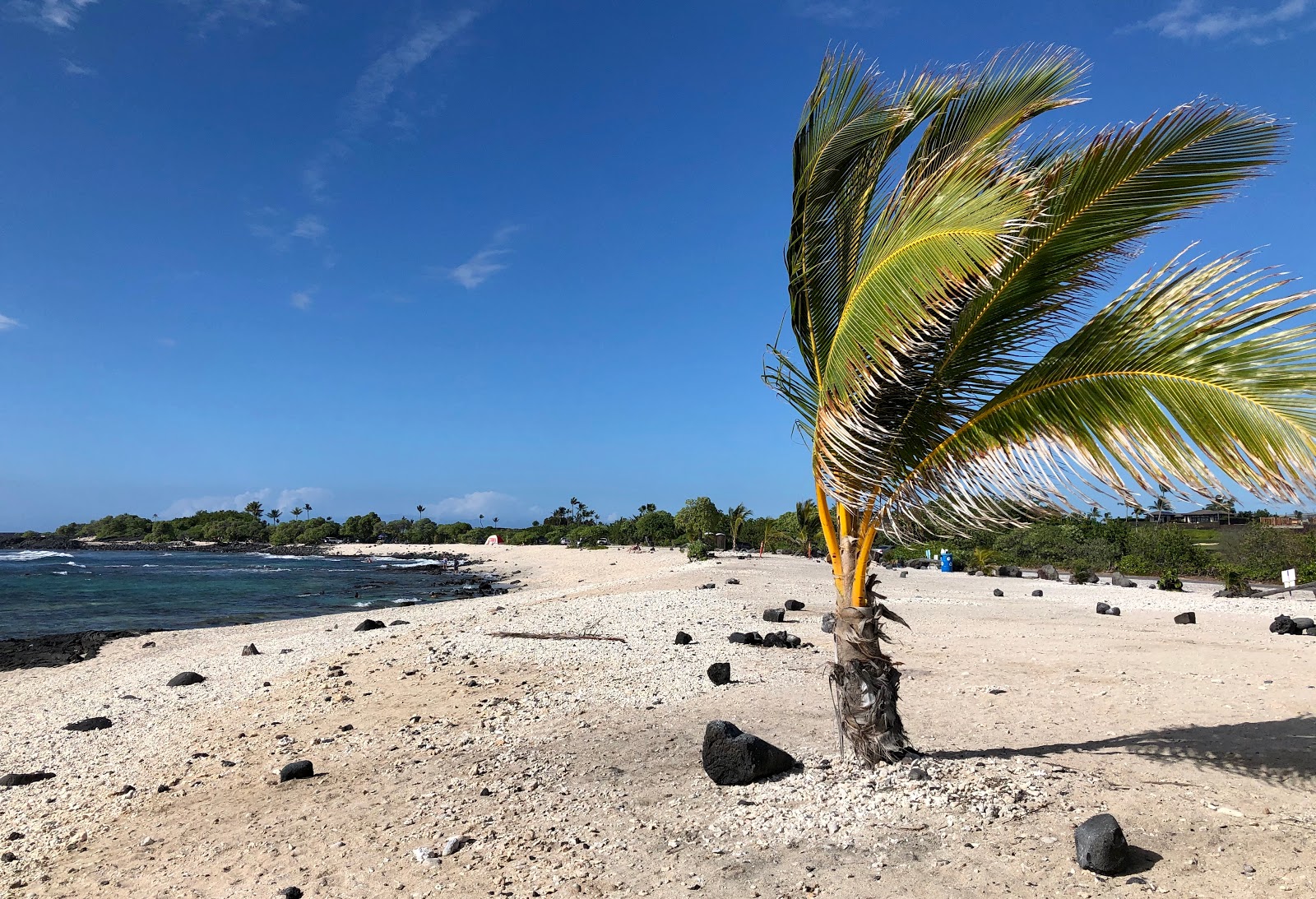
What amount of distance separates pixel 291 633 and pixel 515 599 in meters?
6.97

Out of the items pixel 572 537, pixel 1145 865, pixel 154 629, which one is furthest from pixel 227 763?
pixel 572 537

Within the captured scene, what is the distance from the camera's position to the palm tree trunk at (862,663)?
218 inches

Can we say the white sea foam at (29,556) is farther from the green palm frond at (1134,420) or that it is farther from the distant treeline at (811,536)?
the green palm frond at (1134,420)

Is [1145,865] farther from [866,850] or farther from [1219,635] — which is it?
[1219,635]

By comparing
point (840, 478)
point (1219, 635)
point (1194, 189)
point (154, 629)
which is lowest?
point (154, 629)

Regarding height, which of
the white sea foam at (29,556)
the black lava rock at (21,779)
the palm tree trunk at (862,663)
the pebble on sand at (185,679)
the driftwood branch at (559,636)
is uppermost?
the palm tree trunk at (862,663)

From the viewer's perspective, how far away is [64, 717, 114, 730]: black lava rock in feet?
32.2

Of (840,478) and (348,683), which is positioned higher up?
(840,478)

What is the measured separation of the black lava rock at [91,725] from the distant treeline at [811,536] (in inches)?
434

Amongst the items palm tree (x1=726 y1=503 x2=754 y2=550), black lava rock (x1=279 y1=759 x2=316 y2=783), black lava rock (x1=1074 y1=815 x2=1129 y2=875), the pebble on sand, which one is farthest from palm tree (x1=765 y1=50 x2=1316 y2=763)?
palm tree (x1=726 y1=503 x2=754 y2=550)

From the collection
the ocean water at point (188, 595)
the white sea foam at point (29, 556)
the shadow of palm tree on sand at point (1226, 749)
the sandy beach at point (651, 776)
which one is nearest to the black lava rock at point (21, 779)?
the sandy beach at point (651, 776)

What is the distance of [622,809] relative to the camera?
571cm

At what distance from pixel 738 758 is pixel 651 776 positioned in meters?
0.93

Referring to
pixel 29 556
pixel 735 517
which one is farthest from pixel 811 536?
pixel 29 556
